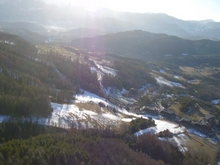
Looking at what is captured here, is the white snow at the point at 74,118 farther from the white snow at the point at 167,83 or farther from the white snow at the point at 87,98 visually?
the white snow at the point at 167,83

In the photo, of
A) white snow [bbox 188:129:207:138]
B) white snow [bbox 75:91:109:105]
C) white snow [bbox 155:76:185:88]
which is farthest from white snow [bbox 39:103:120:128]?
white snow [bbox 155:76:185:88]

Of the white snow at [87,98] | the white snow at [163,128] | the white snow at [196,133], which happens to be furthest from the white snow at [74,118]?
the white snow at [196,133]

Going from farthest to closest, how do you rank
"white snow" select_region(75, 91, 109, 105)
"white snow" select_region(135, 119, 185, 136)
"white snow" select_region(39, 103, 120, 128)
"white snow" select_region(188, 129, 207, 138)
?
"white snow" select_region(75, 91, 109, 105)
"white snow" select_region(188, 129, 207, 138)
"white snow" select_region(135, 119, 185, 136)
"white snow" select_region(39, 103, 120, 128)

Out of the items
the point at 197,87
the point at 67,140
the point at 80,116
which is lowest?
the point at 197,87

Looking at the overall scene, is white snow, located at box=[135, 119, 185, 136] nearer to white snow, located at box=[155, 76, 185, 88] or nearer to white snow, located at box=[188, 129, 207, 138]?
white snow, located at box=[188, 129, 207, 138]

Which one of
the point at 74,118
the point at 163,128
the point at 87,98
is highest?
the point at 74,118

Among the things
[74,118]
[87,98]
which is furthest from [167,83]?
[74,118]

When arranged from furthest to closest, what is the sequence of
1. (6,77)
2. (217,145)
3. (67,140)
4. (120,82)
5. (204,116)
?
(120,82)
(204,116)
(6,77)
(217,145)
(67,140)

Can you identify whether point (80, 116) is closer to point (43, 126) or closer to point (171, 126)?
point (43, 126)

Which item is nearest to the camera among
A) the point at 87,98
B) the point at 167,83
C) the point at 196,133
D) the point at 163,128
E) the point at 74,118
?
the point at 74,118

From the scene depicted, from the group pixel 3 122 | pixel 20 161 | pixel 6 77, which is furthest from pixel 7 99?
pixel 20 161

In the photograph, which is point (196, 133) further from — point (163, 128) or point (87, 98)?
point (87, 98)
